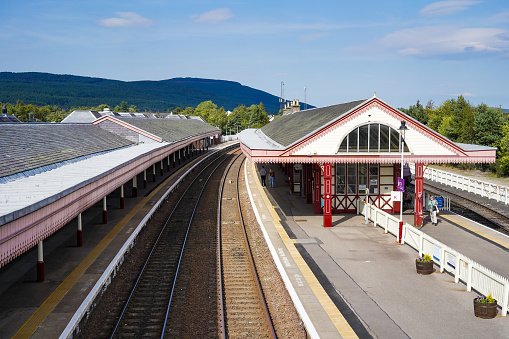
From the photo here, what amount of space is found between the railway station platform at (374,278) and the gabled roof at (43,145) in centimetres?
1072

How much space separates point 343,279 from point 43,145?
16946 mm

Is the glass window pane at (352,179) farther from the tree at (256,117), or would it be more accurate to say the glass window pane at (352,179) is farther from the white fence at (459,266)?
the tree at (256,117)

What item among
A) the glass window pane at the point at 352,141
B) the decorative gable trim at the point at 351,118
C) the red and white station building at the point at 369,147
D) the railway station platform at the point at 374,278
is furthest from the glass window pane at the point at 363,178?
the decorative gable trim at the point at 351,118

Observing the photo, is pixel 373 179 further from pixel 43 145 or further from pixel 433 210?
pixel 43 145

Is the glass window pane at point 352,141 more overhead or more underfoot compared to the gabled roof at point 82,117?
more underfoot

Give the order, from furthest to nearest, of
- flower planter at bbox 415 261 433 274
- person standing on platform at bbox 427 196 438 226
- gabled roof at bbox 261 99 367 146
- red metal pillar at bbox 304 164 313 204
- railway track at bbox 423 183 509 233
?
red metal pillar at bbox 304 164 313 204 < railway track at bbox 423 183 509 233 < gabled roof at bbox 261 99 367 146 < person standing on platform at bbox 427 196 438 226 < flower planter at bbox 415 261 433 274

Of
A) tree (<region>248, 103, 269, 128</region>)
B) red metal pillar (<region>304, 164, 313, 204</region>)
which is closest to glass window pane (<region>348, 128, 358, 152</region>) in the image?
red metal pillar (<region>304, 164, 313, 204</region>)

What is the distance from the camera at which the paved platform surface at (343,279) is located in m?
12.2

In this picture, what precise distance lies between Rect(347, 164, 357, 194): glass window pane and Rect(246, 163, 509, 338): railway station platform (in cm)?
151

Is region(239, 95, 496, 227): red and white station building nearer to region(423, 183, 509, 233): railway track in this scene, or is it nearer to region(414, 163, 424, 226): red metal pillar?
region(414, 163, 424, 226): red metal pillar

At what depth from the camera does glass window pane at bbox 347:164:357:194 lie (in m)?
27.0

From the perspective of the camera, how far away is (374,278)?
16047mm

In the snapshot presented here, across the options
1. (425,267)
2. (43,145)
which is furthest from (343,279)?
(43,145)

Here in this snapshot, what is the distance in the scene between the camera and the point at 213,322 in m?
13.4
